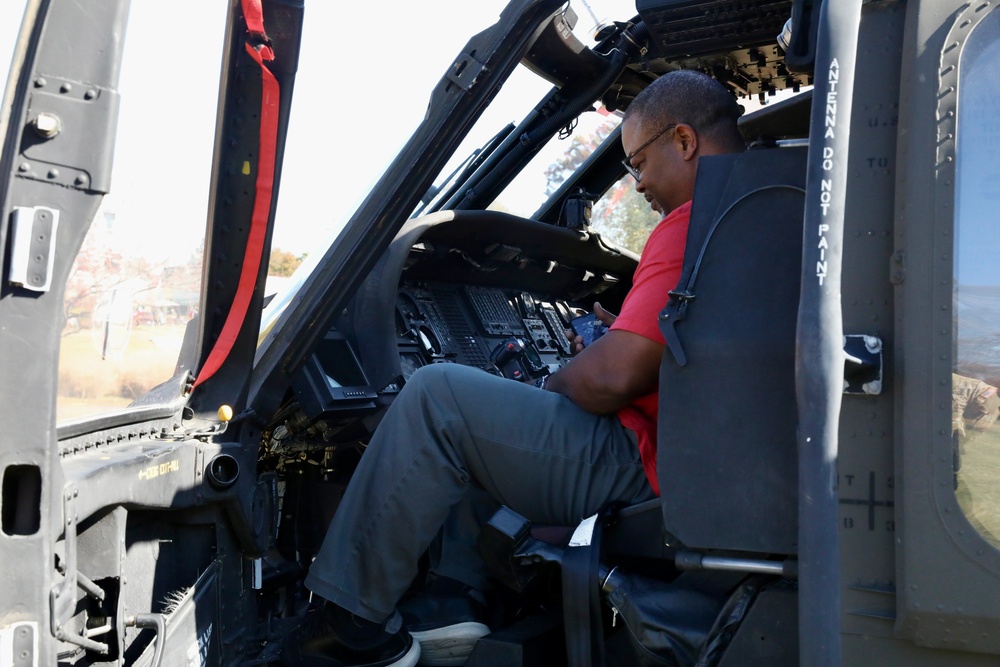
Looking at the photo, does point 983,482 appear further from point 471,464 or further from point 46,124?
point 46,124

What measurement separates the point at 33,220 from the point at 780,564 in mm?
1304

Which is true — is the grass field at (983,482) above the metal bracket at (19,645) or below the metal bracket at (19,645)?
above

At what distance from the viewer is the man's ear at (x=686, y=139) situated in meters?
2.21

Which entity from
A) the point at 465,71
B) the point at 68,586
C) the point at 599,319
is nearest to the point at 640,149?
the point at 465,71

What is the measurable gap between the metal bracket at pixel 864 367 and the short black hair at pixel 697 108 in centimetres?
89

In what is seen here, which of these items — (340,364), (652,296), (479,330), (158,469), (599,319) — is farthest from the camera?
(479,330)

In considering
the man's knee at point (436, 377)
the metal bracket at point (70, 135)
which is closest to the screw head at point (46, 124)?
the metal bracket at point (70, 135)

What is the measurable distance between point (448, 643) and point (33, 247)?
49.0 inches

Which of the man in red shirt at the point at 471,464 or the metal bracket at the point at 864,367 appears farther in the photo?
the man in red shirt at the point at 471,464

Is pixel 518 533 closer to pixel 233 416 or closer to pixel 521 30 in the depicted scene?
pixel 233 416

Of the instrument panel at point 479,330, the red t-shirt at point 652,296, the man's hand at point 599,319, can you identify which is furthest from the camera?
the instrument panel at point 479,330

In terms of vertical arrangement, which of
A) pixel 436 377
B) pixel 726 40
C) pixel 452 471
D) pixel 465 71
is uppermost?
Result: pixel 726 40

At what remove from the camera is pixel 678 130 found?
222 centimetres

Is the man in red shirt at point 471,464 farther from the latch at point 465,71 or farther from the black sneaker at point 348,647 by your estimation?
the latch at point 465,71
